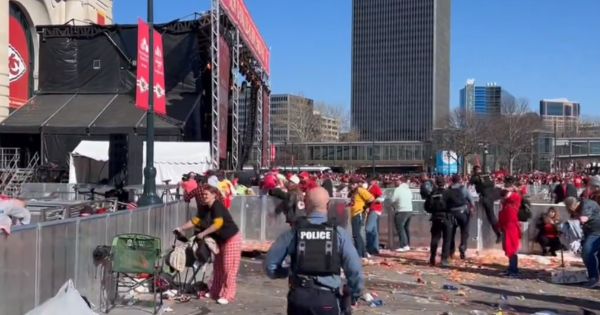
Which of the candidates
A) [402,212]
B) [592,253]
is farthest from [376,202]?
[592,253]

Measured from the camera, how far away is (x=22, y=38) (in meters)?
38.0

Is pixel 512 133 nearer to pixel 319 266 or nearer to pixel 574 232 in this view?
pixel 574 232

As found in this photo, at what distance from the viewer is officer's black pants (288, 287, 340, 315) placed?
4988 mm

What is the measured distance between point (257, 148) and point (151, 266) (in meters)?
38.9

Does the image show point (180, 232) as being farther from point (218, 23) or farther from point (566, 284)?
point (218, 23)

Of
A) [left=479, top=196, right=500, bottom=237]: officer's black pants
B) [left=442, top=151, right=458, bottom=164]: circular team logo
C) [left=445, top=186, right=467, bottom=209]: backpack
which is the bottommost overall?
[left=479, top=196, right=500, bottom=237]: officer's black pants

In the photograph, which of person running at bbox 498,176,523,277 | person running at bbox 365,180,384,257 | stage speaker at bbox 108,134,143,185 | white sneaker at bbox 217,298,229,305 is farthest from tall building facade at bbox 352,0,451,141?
white sneaker at bbox 217,298,229,305

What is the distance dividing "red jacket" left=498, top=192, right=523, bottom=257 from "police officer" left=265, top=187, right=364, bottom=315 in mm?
8223

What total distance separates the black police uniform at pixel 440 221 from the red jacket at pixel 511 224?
1162mm

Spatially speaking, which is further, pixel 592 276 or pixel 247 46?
pixel 247 46

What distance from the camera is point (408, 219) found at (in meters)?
16.3

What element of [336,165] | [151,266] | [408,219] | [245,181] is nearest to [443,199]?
[408,219]

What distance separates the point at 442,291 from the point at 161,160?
1756 centimetres

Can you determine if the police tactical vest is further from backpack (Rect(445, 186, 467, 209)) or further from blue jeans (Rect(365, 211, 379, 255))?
blue jeans (Rect(365, 211, 379, 255))
